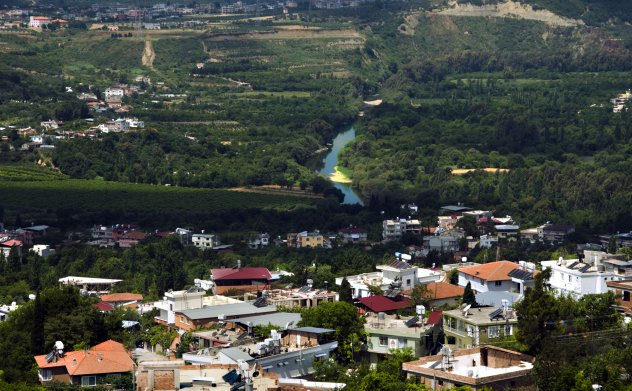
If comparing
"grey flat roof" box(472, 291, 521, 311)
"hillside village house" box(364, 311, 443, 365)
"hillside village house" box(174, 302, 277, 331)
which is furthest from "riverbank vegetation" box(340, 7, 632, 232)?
"hillside village house" box(364, 311, 443, 365)

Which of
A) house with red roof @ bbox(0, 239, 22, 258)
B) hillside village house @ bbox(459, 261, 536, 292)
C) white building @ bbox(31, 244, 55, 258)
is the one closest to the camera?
hillside village house @ bbox(459, 261, 536, 292)

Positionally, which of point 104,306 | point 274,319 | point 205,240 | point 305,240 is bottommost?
point 205,240

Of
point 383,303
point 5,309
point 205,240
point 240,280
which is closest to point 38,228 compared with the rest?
point 205,240

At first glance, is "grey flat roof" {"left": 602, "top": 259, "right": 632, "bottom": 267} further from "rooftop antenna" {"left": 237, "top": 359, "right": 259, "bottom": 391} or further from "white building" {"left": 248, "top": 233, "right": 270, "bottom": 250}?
"white building" {"left": 248, "top": 233, "right": 270, "bottom": 250}

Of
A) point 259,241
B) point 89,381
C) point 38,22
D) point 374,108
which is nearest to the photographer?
point 89,381

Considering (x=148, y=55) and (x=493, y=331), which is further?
(x=148, y=55)

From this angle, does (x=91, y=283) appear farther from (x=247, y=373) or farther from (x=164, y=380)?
(x=247, y=373)

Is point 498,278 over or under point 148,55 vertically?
over

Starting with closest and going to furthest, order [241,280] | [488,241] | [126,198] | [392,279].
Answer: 1. [392,279]
2. [241,280]
3. [488,241]
4. [126,198]
